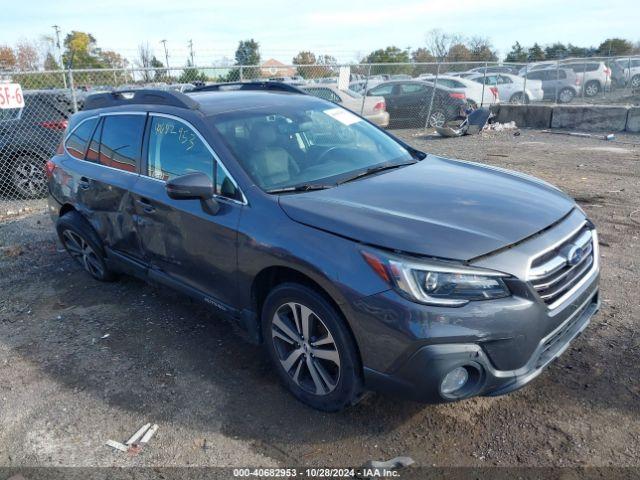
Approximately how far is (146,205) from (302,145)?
1277 millimetres

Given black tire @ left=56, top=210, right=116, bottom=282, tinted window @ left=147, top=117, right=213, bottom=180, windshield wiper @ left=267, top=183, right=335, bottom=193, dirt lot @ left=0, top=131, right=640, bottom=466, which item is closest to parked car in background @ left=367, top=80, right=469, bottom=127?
dirt lot @ left=0, top=131, right=640, bottom=466

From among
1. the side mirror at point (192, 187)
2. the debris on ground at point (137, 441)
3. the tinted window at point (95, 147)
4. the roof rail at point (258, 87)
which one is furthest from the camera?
the roof rail at point (258, 87)

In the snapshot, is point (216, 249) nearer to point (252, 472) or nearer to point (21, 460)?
point (252, 472)

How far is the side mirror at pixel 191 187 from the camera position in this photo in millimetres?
3322

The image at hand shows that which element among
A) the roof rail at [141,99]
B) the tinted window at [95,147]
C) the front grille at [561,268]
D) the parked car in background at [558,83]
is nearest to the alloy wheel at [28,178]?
the roof rail at [141,99]

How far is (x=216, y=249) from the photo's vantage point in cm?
350

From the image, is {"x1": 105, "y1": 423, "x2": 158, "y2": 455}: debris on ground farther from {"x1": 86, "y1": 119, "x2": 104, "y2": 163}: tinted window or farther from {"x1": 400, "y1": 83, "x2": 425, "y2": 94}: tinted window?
{"x1": 400, "y1": 83, "x2": 425, "y2": 94}: tinted window

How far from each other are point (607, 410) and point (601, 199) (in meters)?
4.92

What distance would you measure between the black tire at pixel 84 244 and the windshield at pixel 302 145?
1982 mm

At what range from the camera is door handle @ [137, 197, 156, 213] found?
399 cm

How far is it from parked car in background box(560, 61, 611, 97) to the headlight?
820 inches

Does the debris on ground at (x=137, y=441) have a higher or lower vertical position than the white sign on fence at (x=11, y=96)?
lower

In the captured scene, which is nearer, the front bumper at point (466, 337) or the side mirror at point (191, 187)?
the front bumper at point (466, 337)

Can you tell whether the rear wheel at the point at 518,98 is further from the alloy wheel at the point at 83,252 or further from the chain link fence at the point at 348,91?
the alloy wheel at the point at 83,252
